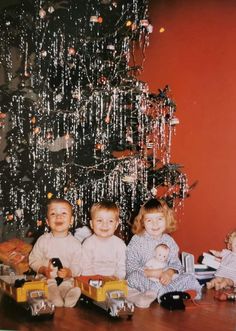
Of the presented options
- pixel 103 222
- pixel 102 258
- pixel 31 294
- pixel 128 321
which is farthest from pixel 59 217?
pixel 128 321

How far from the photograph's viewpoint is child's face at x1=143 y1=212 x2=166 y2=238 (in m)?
3.93

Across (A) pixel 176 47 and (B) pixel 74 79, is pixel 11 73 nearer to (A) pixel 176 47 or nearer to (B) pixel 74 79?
(B) pixel 74 79

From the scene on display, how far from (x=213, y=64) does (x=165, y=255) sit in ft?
6.08

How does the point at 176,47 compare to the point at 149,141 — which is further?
the point at 176,47

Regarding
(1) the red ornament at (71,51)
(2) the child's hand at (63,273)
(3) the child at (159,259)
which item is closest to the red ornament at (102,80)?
(1) the red ornament at (71,51)

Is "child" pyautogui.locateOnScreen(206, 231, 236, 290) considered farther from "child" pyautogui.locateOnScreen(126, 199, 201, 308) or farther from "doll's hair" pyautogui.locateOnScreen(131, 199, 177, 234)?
"doll's hair" pyautogui.locateOnScreen(131, 199, 177, 234)

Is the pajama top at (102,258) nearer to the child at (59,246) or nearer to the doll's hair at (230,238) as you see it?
the child at (59,246)

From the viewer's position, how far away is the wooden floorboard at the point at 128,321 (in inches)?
127

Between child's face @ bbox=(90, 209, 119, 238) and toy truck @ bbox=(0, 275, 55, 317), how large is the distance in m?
0.58

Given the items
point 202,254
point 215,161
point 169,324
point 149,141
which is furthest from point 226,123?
point 169,324

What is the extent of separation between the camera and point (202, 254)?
15.8 ft

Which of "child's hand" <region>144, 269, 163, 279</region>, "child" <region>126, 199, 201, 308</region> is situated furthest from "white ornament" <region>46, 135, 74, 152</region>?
"child's hand" <region>144, 269, 163, 279</region>

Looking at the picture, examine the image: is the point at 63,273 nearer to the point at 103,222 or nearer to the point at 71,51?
the point at 103,222

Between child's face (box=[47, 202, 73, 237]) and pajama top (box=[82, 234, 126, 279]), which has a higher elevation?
child's face (box=[47, 202, 73, 237])
